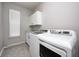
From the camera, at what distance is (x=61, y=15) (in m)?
1.09

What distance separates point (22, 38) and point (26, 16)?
1.85 feet

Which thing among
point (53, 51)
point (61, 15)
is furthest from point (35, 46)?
point (61, 15)

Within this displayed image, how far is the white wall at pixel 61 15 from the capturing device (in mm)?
904

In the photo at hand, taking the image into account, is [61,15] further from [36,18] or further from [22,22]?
[22,22]

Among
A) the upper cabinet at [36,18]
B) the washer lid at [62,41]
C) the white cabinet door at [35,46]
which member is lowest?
the white cabinet door at [35,46]

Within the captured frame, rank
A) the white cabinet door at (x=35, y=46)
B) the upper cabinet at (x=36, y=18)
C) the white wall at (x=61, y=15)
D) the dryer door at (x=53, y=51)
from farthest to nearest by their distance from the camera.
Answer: the upper cabinet at (x=36, y=18) < the white cabinet door at (x=35, y=46) < the white wall at (x=61, y=15) < the dryer door at (x=53, y=51)

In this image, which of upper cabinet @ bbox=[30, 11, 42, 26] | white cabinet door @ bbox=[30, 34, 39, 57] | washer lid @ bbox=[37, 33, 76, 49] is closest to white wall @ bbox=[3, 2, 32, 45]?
upper cabinet @ bbox=[30, 11, 42, 26]

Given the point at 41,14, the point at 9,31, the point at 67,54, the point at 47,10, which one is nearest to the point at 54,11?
the point at 47,10

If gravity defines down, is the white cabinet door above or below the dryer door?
below

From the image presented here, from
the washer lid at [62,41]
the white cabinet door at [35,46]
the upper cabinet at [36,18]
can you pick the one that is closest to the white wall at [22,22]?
the upper cabinet at [36,18]

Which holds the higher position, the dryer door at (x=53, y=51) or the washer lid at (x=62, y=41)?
the washer lid at (x=62, y=41)

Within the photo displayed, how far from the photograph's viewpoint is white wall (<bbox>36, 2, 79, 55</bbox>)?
904mm

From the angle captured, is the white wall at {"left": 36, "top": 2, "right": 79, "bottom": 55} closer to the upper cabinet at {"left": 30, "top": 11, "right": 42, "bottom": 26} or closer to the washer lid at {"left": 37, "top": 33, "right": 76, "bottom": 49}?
the upper cabinet at {"left": 30, "top": 11, "right": 42, "bottom": 26}

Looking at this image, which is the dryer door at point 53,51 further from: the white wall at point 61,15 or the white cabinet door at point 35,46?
the white wall at point 61,15
